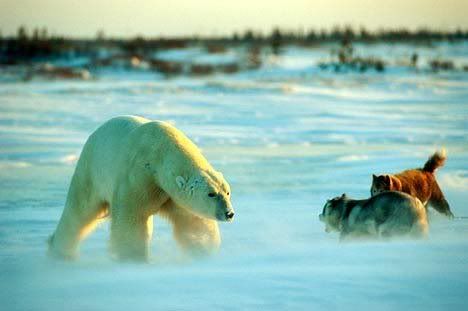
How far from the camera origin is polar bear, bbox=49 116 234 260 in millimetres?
4398

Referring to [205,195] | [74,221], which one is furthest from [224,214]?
[74,221]

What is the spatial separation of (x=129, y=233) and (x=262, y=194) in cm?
296

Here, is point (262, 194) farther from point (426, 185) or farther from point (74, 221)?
point (74, 221)

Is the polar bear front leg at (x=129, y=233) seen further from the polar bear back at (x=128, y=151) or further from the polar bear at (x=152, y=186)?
the polar bear back at (x=128, y=151)

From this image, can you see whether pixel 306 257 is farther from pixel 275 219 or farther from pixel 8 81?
pixel 8 81

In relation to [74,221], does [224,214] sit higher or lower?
higher

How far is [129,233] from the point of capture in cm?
462

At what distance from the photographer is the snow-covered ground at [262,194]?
3.38 m


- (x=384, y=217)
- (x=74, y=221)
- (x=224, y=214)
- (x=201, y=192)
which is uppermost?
(x=201, y=192)

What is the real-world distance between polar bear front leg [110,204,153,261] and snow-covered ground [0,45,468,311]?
187mm

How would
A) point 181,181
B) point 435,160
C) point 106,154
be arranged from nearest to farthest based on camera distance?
1. point 181,181
2. point 106,154
3. point 435,160

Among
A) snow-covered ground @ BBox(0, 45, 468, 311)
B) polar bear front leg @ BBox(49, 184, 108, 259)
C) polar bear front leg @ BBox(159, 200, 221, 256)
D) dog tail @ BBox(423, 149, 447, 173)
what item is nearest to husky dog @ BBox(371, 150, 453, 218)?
dog tail @ BBox(423, 149, 447, 173)

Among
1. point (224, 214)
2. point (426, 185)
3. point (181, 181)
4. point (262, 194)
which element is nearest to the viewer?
point (224, 214)

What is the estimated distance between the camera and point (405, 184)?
6246 millimetres
